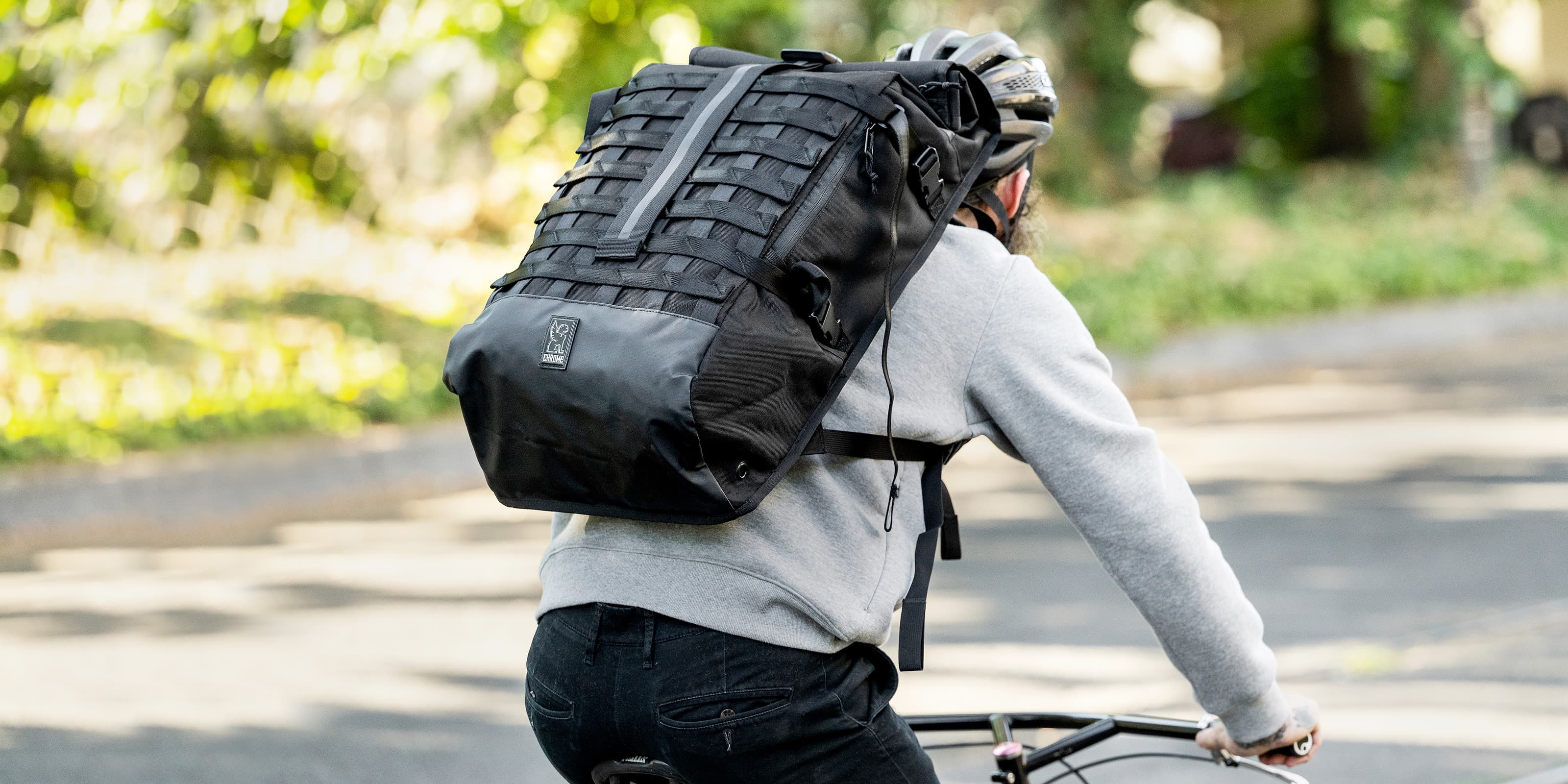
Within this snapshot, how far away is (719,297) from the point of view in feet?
5.20

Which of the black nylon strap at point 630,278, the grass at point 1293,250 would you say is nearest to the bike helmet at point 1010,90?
the black nylon strap at point 630,278

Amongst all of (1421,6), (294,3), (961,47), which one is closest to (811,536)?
(961,47)

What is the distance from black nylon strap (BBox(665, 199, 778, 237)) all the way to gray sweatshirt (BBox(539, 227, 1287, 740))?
0.69 feet

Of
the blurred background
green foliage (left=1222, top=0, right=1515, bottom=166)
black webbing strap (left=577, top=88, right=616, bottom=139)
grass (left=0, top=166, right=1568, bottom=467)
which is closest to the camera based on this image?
black webbing strap (left=577, top=88, right=616, bottom=139)

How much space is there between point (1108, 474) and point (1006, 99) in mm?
606

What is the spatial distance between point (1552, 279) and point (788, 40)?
7.78 m

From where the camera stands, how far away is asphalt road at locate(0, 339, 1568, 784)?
15.4 feet

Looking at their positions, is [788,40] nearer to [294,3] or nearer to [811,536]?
[294,3]

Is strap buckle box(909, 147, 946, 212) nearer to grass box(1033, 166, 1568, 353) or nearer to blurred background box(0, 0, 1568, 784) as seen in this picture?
blurred background box(0, 0, 1568, 784)

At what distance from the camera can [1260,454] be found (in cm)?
918

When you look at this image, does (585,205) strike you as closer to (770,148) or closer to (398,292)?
(770,148)

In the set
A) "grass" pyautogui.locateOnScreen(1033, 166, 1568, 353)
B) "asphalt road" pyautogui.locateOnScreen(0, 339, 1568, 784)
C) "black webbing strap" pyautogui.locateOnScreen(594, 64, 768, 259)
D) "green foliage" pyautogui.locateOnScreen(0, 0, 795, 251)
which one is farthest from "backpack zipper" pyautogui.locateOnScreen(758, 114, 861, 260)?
"grass" pyautogui.locateOnScreen(1033, 166, 1568, 353)

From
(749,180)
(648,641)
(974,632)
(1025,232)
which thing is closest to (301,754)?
(974,632)

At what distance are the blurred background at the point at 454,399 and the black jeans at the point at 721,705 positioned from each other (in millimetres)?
915
